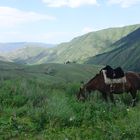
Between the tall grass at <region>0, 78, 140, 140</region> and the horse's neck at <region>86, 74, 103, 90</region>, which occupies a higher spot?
the horse's neck at <region>86, 74, 103, 90</region>

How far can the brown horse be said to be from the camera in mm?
15352

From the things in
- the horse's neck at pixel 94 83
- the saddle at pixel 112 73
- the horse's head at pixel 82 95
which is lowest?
the horse's head at pixel 82 95

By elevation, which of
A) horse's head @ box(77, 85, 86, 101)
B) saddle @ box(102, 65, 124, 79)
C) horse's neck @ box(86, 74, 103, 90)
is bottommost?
horse's head @ box(77, 85, 86, 101)

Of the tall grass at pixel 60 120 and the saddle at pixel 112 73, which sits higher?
the saddle at pixel 112 73

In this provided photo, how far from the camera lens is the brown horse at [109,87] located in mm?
15352

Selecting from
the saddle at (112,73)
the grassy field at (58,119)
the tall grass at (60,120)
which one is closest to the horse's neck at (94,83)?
the saddle at (112,73)

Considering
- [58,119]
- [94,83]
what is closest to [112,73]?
[94,83]

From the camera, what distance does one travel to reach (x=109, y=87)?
605 inches

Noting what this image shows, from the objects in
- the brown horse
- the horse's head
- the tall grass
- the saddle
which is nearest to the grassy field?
the tall grass

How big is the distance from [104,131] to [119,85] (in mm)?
6231

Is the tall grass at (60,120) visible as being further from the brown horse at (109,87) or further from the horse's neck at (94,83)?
the horse's neck at (94,83)

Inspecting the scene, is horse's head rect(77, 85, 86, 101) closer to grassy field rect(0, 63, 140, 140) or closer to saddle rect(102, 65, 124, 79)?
saddle rect(102, 65, 124, 79)

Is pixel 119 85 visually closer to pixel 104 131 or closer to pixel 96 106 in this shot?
pixel 96 106

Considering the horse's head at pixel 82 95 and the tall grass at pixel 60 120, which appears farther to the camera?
the horse's head at pixel 82 95
